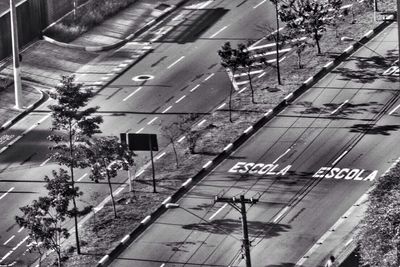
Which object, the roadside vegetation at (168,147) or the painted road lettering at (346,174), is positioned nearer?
the roadside vegetation at (168,147)

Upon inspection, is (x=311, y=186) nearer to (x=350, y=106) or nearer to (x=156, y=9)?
(x=350, y=106)

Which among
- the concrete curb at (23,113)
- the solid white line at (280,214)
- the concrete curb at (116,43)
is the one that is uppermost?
the concrete curb at (116,43)

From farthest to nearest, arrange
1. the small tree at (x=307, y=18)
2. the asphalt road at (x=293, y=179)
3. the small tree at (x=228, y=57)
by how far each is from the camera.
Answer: the small tree at (x=307, y=18), the small tree at (x=228, y=57), the asphalt road at (x=293, y=179)

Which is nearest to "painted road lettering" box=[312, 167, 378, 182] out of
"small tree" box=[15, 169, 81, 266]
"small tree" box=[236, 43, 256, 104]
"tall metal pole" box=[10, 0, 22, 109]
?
"small tree" box=[236, 43, 256, 104]

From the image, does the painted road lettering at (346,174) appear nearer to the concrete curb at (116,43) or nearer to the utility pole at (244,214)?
the utility pole at (244,214)

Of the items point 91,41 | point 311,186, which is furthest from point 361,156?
point 91,41

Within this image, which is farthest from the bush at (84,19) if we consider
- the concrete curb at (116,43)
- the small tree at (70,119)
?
the small tree at (70,119)
